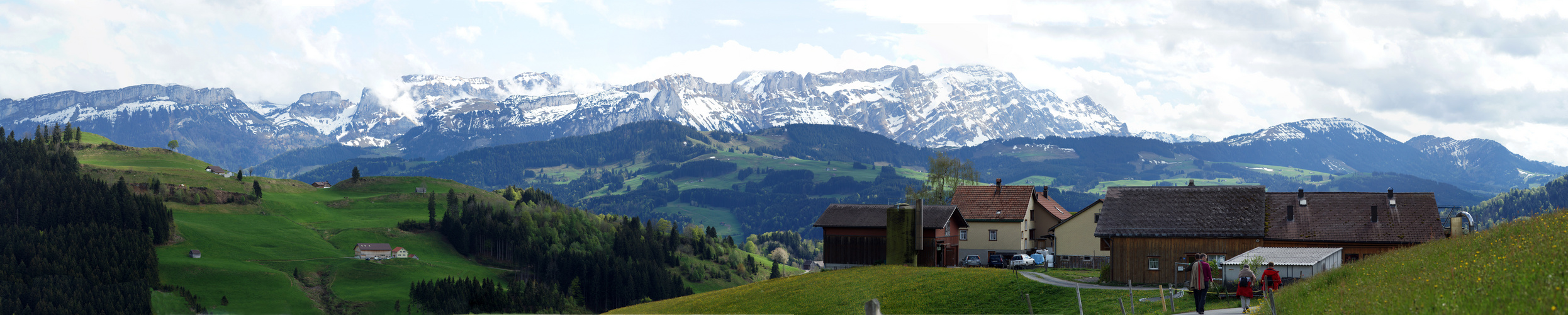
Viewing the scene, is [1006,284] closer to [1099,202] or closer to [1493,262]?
[1493,262]

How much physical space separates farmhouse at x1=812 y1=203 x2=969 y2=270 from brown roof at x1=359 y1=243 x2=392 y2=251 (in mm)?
138079

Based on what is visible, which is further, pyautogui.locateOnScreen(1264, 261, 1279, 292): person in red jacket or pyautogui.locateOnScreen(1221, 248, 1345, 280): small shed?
pyautogui.locateOnScreen(1221, 248, 1345, 280): small shed

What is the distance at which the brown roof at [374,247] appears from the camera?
186000mm

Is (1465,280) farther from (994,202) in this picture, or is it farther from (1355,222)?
(994,202)

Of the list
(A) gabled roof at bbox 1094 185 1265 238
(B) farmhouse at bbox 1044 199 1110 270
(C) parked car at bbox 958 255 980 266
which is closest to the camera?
(A) gabled roof at bbox 1094 185 1265 238

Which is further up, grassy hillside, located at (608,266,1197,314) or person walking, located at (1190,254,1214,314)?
person walking, located at (1190,254,1214,314)

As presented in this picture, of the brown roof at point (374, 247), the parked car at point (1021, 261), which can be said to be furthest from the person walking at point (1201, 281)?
the brown roof at point (374, 247)

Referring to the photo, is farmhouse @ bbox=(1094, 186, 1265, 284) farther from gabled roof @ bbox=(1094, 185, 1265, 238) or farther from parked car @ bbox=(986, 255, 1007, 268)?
parked car @ bbox=(986, 255, 1007, 268)

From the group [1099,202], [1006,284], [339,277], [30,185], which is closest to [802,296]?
[1006,284]

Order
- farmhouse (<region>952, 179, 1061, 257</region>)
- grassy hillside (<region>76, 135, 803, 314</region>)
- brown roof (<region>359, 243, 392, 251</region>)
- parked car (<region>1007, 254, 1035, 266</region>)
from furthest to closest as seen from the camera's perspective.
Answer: brown roof (<region>359, 243, 392, 251</region>) < grassy hillside (<region>76, 135, 803, 314</region>) < farmhouse (<region>952, 179, 1061, 257</region>) < parked car (<region>1007, 254, 1035, 266</region>)

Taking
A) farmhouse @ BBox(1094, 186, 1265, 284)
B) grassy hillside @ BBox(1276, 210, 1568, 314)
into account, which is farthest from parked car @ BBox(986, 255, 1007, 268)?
grassy hillside @ BBox(1276, 210, 1568, 314)

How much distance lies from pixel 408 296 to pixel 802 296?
415ft

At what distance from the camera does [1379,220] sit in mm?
51719

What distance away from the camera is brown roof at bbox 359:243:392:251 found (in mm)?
186000
